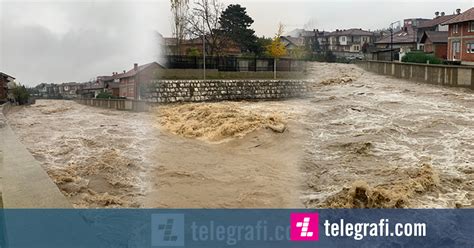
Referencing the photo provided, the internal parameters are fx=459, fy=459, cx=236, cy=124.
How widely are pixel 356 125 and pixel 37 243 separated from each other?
519 centimetres

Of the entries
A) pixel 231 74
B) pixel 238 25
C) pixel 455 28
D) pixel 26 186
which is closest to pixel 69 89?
pixel 26 186

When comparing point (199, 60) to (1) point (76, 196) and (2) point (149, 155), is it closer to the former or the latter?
(2) point (149, 155)

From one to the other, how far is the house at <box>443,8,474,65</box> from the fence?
9946 millimetres

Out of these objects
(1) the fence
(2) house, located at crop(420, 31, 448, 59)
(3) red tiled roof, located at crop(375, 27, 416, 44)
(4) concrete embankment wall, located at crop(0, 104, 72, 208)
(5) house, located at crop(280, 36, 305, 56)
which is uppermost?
(3) red tiled roof, located at crop(375, 27, 416, 44)

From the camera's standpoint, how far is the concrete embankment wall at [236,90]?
9.56m

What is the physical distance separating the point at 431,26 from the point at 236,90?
719 inches

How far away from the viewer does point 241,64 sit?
10172mm

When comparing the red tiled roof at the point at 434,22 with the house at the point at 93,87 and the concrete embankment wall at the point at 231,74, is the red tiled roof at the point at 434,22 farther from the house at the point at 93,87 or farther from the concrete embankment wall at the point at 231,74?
the house at the point at 93,87

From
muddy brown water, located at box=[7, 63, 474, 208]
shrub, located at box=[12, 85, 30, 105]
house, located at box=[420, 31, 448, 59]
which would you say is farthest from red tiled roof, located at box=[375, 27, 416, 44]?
shrub, located at box=[12, 85, 30, 105]

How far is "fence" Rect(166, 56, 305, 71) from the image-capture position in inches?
352

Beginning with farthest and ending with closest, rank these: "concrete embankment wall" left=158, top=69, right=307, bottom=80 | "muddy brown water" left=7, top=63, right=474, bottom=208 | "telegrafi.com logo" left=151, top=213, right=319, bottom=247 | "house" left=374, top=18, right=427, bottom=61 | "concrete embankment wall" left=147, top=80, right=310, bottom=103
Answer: "house" left=374, top=18, right=427, bottom=61
"concrete embankment wall" left=147, top=80, right=310, bottom=103
"concrete embankment wall" left=158, top=69, right=307, bottom=80
"muddy brown water" left=7, top=63, right=474, bottom=208
"telegrafi.com logo" left=151, top=213, right=319, bottom=247

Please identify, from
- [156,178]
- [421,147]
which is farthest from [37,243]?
[421,147]

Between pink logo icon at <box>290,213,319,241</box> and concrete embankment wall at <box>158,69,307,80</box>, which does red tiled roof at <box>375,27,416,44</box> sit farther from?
pink logo icon at <box>290,213,319,241</box>

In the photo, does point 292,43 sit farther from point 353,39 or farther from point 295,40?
point 353,39
